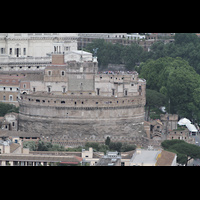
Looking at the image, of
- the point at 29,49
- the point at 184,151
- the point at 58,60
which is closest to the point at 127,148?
the point at 184,151

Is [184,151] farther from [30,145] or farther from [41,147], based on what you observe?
[30,145]

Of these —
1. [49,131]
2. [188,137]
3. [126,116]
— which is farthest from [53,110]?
[188,137]

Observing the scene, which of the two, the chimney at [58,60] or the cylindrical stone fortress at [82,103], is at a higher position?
the chimney at [58,60]

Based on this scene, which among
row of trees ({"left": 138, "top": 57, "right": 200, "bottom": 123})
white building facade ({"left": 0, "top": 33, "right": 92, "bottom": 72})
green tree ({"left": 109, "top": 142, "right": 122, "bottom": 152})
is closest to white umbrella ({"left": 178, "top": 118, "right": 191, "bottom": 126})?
row of trees ({"left": 138, "top": 57, "right": 200, "bottom": 123})

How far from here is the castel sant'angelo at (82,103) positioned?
124000 mm

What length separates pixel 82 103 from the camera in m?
124

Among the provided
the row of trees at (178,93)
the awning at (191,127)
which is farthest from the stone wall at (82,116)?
the row of trees at (178,93)

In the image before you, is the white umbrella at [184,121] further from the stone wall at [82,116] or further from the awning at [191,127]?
the stone wall at [82,116]

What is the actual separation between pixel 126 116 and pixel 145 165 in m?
25.1

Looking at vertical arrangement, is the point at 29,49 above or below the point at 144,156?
above

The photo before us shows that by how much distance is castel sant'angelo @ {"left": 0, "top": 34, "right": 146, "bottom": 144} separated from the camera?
124 meters

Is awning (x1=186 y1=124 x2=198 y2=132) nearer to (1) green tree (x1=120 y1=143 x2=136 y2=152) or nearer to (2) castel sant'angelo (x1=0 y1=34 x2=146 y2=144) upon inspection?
(2) castel sant'angelo (x1=0 y1=34 x2=146 y2=144)

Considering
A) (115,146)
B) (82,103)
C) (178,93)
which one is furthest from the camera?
(178,93)

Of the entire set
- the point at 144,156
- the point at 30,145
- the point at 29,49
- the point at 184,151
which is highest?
the point at 29,49
